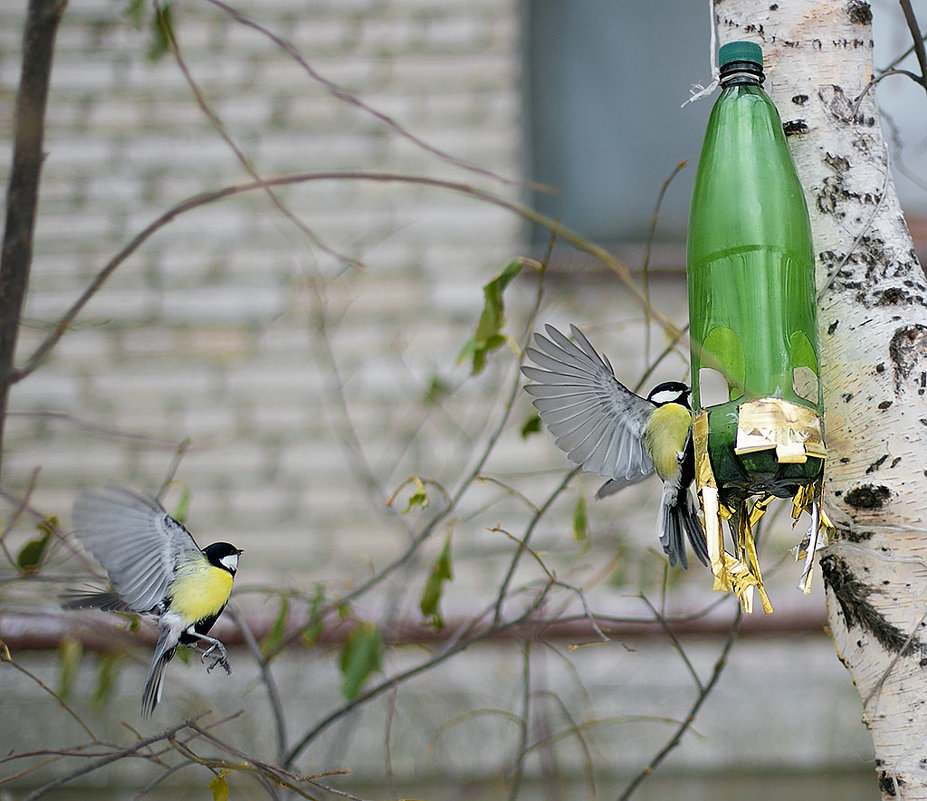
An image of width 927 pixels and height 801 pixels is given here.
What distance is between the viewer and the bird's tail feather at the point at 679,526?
0.80 meters

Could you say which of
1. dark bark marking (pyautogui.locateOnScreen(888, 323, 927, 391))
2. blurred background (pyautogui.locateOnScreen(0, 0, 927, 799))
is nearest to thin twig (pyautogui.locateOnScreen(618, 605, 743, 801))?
dark bark marking (pyautogui.locateOnScreen(888, 323, 927, 391))

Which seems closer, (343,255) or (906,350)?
(906,350)

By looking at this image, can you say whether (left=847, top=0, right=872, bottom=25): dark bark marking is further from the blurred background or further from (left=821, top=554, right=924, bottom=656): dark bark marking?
the blurred background

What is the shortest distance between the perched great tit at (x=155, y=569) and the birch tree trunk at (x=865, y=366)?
533 mm

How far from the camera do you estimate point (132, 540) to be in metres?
0.69

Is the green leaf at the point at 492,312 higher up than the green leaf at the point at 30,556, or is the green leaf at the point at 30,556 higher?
the green leaf at the point at 492,312

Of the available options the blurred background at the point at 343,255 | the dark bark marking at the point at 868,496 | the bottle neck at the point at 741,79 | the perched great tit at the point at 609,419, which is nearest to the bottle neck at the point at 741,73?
the bottle neck at the point at 741,79

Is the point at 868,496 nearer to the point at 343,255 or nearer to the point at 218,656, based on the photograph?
the point at 218,656

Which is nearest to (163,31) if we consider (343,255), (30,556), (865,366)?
(30,556)

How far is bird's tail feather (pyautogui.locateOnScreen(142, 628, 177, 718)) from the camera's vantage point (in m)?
0.70

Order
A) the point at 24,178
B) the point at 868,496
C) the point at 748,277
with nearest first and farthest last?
the point at 748,277 < the point at 868,496 < the point at 24,178

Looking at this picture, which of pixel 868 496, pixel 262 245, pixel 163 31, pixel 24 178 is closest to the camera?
pixel 868 496

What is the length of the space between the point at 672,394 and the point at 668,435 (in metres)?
0.04

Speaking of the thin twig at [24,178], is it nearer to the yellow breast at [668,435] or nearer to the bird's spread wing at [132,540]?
the bird's spread wing at [132,540]
